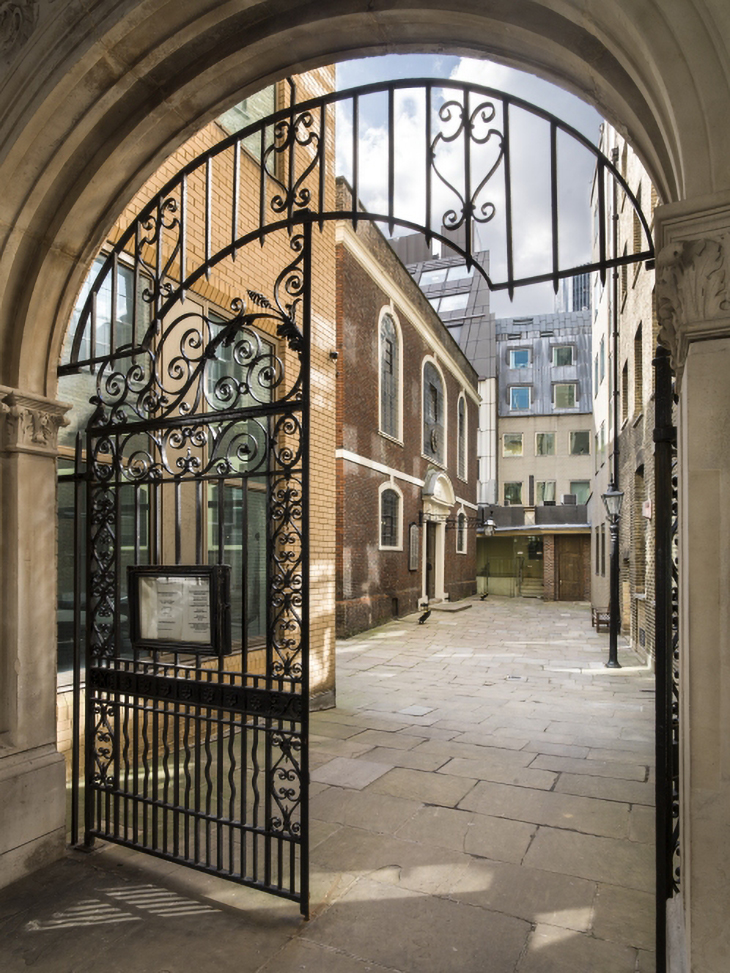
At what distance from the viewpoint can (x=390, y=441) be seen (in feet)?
59.3

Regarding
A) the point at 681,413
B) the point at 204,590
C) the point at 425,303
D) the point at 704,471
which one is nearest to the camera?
the point at 704,471

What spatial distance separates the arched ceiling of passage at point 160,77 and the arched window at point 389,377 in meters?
13.8

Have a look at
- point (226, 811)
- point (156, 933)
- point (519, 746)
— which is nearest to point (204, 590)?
point (156, 933)

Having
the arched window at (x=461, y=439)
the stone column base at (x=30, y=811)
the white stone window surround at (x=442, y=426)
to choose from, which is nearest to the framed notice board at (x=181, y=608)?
the stone column base at (x=30, y=811)

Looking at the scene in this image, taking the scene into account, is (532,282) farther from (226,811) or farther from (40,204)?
(226,811)

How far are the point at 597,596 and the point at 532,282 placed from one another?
21.4 m

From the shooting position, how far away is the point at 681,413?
2.27m

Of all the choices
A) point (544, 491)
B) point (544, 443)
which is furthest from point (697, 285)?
point (544, 443)

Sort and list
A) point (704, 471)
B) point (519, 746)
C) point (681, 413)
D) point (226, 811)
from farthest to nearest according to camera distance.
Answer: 1. point (519, 746)
2. point (226, 811)
3. point (681, 413)
4. point (704, 471)

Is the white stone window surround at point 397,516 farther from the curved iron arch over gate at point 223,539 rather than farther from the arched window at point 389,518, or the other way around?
the curved iron arch over gate at point 223,539

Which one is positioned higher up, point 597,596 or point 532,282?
point 532,282

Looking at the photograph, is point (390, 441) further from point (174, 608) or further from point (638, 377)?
point (174, 608)

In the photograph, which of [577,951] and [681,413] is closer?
[681,413]

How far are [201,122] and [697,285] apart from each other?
3.09 meters
